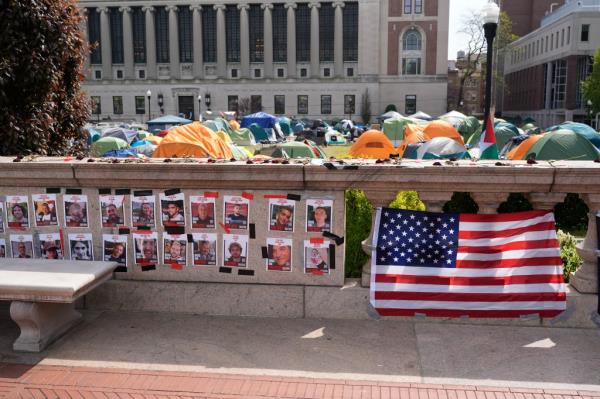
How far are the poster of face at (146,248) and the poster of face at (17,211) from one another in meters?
1.21

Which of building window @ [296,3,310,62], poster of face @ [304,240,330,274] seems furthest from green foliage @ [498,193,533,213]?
building window @ [296,3,310,62]

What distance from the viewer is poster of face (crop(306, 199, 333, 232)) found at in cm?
555

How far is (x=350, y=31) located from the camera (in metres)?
85.7

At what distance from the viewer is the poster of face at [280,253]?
5.69 m

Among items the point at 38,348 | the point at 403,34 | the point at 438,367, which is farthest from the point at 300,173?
the point at 403,34

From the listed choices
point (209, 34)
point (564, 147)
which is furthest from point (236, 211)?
point (209, 34)

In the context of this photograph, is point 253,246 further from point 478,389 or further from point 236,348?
point 478,389

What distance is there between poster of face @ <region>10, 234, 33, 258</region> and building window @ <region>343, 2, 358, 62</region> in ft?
273

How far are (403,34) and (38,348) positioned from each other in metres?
84.8

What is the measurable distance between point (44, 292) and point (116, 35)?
3617 inches

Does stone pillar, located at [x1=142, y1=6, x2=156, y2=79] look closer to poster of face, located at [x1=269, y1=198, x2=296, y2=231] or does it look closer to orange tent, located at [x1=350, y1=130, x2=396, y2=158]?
orange tent, located at [x1=350, y1=130, x2=396, y2=158]

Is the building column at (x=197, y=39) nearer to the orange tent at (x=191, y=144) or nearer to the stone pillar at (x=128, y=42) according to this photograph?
the stone pillar at (x=128, y=42)

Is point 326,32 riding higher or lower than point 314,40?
higher

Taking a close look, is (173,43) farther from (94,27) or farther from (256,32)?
(94,27)
